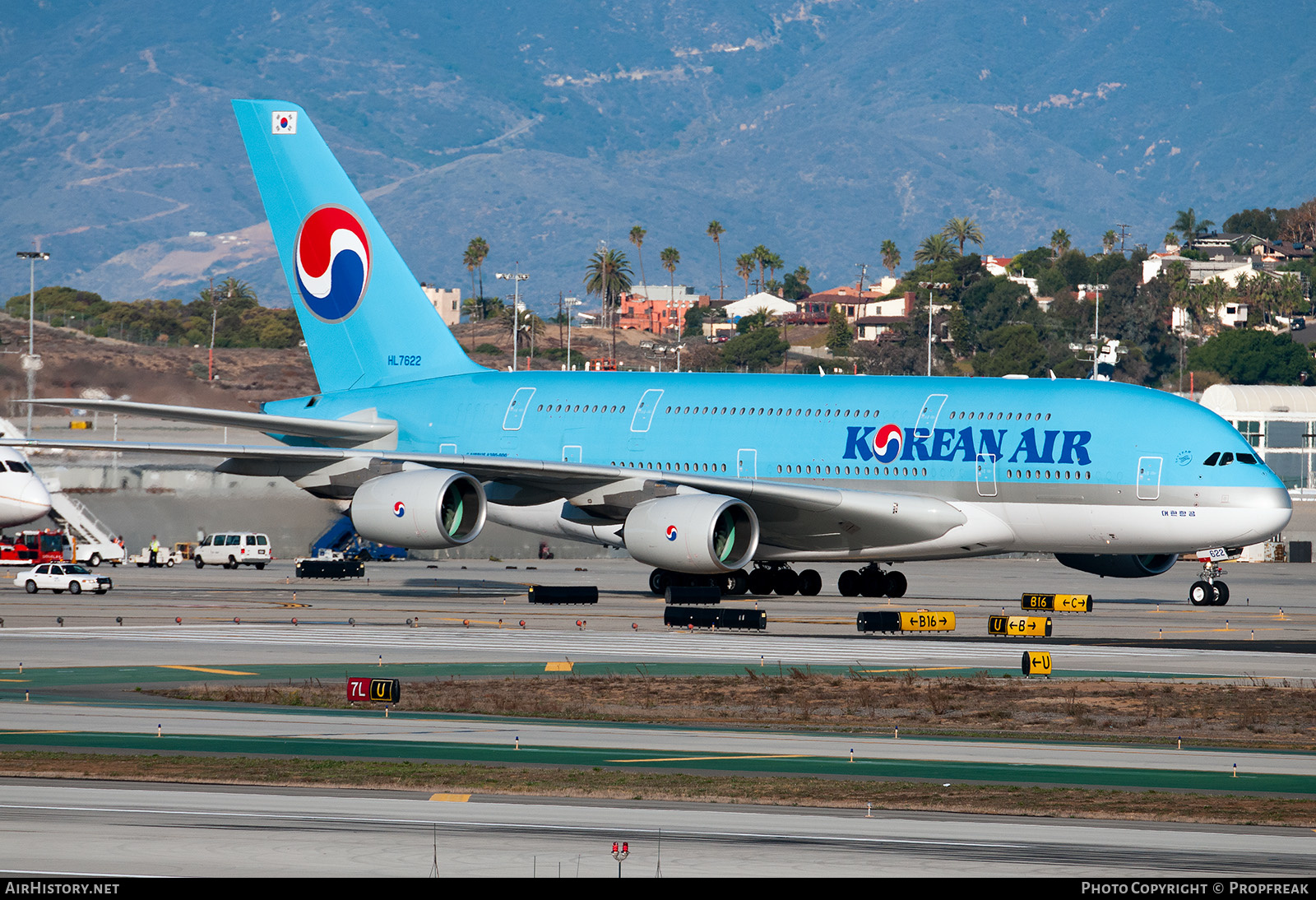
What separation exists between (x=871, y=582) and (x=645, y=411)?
7.79 m

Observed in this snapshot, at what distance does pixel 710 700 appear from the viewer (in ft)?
82.6

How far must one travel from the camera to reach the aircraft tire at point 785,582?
46.6m

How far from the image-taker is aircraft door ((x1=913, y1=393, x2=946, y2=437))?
41344mm

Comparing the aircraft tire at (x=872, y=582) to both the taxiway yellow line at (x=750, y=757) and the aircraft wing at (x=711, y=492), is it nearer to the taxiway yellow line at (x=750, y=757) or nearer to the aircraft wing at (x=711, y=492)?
the aircraft wing at (x=711, y=492)

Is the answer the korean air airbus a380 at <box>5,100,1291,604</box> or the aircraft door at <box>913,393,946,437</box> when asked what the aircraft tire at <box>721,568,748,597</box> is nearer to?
the korean air airbus a380 at <box>5,100,1291,604</box>

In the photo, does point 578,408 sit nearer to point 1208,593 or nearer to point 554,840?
point 1208,593

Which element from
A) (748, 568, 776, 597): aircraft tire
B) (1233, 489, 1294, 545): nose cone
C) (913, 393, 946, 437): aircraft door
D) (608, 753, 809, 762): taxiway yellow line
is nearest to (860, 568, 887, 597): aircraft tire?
(748, 568, 776, 597): aircraft tire

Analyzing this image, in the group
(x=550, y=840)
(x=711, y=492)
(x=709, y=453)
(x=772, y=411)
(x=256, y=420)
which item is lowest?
(x=550, y=840)

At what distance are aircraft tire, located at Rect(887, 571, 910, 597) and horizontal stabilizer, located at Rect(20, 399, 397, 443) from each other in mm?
14415

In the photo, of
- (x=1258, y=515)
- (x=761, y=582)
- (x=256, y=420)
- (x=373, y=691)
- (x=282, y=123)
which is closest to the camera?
(x=373, y=691)

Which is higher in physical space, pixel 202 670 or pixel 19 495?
pixel 19 495

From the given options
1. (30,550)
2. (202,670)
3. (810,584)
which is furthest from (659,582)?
(30,550)

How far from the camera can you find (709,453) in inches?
1736

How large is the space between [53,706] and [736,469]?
2341 cm
